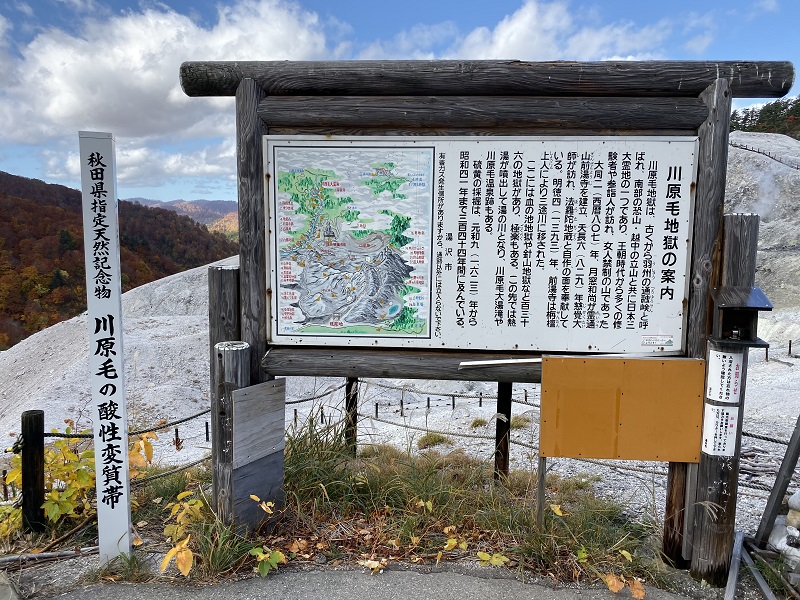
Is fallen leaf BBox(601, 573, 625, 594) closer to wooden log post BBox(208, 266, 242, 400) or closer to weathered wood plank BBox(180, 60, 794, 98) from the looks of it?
wooden log post BBox(208, 266, 242, 400)

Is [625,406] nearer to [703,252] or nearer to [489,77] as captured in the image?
[703,252]

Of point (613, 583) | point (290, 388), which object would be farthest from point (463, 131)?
point (290, 388)

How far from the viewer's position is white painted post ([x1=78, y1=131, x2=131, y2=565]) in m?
3.25

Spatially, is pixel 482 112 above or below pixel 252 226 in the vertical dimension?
above

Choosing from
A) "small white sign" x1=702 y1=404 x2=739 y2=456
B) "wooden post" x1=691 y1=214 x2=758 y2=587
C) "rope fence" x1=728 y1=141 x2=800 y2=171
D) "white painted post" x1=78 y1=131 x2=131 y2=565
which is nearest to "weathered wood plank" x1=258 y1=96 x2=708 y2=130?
"wooden post" x1=691 y1=214 x2=758 y2=587

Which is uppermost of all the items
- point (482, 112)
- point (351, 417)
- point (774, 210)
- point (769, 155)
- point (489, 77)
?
point (769, 155)

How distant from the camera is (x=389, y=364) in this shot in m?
3.61

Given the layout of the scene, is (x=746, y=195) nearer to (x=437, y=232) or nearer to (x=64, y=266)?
(x=437, y=232)

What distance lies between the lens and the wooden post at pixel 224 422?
340 centimetres

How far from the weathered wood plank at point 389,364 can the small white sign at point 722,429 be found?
1.08 metres

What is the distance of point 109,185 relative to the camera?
3271 millimetres

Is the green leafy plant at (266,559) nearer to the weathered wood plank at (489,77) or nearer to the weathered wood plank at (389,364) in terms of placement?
the weathered wood plank at (389,364)

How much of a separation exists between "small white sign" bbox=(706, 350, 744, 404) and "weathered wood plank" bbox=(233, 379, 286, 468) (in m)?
2.80

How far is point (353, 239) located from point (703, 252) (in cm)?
231
